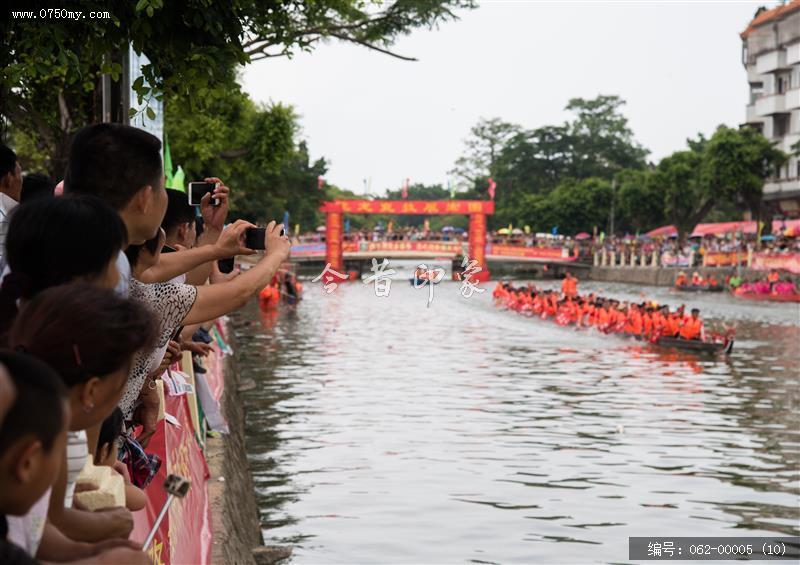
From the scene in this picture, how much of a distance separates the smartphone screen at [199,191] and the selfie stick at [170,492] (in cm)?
120

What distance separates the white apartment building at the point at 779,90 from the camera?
64.9 meters

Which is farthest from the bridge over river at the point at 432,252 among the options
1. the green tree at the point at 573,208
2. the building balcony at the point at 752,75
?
the building balcony at the point at 752,75

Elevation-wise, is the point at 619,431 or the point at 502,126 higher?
the point at 502,126

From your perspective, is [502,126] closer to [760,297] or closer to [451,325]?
[760,297]

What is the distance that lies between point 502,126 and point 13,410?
377 feet

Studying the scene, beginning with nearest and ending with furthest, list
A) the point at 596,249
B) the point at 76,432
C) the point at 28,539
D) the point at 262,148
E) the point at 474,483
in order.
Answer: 1. the point at 28,539
2. the point at 76,432
3. the point at 474,483
4. the point at 262,148
5. the point at 596,249

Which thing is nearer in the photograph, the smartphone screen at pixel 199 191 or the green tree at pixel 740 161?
the smartphone screen at pixel 199 191

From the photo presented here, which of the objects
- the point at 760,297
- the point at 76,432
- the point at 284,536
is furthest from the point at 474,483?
the point at 760,297

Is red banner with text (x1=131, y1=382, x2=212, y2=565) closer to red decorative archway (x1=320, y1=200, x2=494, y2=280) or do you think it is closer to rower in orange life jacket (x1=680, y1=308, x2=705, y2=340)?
rower in orange life jacket (x1=680, y1=308, x2=705, y2=340)

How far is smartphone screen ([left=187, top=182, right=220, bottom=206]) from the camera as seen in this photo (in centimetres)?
479

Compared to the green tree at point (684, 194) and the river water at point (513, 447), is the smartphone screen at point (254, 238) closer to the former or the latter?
the river water at point (513, 447)

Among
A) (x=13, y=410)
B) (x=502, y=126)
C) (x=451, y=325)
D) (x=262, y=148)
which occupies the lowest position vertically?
(x=451, y=325)

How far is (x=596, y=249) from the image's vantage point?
75312 mm

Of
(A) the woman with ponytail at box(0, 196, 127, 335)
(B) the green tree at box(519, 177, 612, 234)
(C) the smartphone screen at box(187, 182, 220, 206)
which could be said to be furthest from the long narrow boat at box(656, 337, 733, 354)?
(B) the green tree at box(519, 177, 612, 234)
